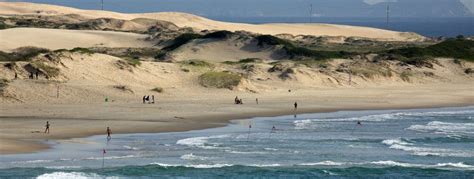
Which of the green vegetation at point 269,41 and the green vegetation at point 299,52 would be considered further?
the green vegetation at point 269,41

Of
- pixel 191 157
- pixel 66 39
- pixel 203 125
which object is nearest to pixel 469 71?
pixel 203 125

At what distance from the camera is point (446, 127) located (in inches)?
1690

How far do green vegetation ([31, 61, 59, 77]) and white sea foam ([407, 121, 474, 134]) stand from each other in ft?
59.8

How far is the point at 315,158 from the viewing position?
33.5 m

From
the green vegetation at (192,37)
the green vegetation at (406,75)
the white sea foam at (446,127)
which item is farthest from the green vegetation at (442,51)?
the white sea foam at (446,127)

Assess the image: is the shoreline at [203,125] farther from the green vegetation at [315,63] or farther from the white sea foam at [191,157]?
the green vegetation at [315,63]

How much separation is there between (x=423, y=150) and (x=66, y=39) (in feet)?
206

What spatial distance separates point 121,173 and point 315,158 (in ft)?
22.4

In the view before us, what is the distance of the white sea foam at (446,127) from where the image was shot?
41.7 m

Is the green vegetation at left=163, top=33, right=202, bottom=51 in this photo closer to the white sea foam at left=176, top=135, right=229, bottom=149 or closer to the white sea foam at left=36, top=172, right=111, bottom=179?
the white sea foam at left=176, top=135, right=229, bottom=149

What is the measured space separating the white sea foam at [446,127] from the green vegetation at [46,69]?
1822 centimetres

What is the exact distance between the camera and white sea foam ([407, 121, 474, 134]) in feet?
137

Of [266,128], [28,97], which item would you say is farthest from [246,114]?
[28,97]

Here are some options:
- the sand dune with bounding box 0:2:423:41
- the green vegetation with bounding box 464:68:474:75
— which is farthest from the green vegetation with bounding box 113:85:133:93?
the sand dune with bounding box 0:2:423:41
